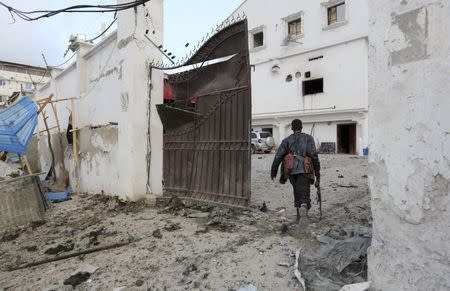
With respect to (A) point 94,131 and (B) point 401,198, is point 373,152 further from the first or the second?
(A) point 94,131

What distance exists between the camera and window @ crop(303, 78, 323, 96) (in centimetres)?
2168

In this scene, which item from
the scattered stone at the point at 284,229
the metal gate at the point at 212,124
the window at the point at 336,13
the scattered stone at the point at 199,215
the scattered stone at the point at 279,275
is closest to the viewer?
the scattered stone at the point at 279,275

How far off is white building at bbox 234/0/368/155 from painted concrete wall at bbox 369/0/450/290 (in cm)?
1790

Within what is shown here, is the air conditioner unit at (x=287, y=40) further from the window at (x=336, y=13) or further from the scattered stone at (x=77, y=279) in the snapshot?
the scattered stone at (x=77, y=279)

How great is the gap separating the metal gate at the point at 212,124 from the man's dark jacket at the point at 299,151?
1.72ft

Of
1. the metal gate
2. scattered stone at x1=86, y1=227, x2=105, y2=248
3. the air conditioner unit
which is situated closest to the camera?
scattered stone at x1=86, y1=227, x2=105, y2=248

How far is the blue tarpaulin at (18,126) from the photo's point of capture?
718cm

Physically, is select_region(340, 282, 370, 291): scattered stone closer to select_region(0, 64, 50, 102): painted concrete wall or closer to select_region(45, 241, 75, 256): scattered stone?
select_region(45, 241, 75, 256): scattered stone

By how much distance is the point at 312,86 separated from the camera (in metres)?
22.1

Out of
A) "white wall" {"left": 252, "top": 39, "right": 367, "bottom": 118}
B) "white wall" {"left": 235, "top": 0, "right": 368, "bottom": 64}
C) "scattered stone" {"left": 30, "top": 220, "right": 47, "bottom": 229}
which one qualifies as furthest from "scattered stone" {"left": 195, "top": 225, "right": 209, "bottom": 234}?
"white wall" {"left": 235, "top": 0, "right": 368, "bottom": 64}

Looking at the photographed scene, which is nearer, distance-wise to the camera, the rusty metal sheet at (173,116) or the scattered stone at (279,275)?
the scattered stone at (279,275)

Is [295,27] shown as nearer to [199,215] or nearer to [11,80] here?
[199,215]

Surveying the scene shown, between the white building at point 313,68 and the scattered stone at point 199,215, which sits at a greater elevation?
the white building at point 313,68

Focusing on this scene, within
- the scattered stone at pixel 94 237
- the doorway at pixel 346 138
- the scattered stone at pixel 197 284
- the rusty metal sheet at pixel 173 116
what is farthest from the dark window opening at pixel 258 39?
the scattered stone at pixel 197 284
